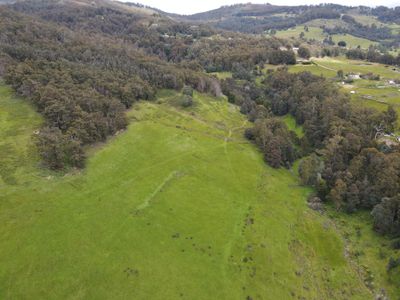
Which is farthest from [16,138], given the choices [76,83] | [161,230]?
[161,230]

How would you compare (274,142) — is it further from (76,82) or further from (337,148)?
(76,82)

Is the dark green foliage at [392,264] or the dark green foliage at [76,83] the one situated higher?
the dark green foliage at [76,83]

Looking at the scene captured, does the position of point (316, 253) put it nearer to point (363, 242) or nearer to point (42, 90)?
point (363, 242)

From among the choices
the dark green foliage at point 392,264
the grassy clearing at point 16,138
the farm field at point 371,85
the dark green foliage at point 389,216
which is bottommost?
the dark green foliage at point 392,264

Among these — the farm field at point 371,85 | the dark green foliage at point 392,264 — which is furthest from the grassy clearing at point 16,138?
the farm field at point 371,85

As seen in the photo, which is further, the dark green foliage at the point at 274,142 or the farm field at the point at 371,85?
the farm field at the point at 371,85

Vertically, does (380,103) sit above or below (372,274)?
above

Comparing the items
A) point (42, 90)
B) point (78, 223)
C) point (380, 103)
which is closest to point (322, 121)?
point (380, 103)

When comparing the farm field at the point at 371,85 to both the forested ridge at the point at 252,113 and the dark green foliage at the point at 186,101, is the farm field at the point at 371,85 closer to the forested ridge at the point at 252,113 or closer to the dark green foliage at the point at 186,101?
the forested ridge at the point at 252,113
